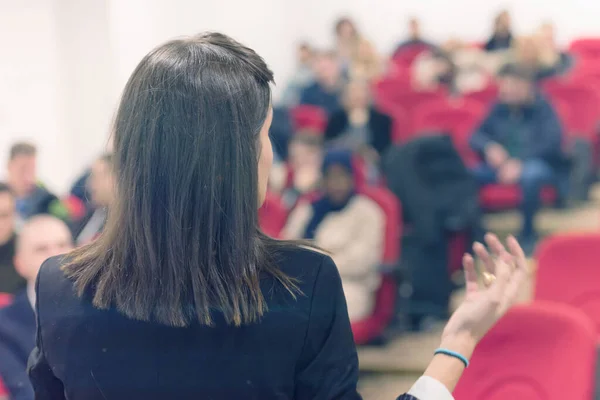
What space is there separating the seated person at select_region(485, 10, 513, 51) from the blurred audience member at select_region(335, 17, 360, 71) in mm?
1539

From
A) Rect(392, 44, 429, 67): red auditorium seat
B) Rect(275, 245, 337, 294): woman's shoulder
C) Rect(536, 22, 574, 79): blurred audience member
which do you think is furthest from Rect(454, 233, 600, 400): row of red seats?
Rect(392, 44, 429, 67): red auditorium seat

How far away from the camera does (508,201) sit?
450 cm

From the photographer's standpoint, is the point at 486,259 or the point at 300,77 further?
the point at 300,77

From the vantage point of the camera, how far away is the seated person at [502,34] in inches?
317

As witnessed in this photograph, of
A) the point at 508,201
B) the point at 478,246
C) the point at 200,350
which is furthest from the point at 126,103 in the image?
the point at 508,201

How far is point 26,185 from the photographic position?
3.76 meters

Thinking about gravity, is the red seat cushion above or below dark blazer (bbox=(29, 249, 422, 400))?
below

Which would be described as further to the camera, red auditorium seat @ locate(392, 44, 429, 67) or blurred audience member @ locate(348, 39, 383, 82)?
red auditorium seat @ locate(392, 44, 429, 67)

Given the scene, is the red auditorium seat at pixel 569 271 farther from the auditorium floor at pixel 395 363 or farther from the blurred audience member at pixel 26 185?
the blurred audience member at pixel 26 185

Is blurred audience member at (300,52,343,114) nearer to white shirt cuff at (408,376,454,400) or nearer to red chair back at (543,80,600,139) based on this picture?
red chair back at (543,80,600,139)

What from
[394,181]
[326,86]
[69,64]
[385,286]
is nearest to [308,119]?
[326,86]

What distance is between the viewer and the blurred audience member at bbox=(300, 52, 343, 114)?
6.99m

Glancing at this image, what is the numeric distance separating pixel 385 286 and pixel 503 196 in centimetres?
158

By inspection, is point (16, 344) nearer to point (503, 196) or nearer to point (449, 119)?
point (503, 196)
